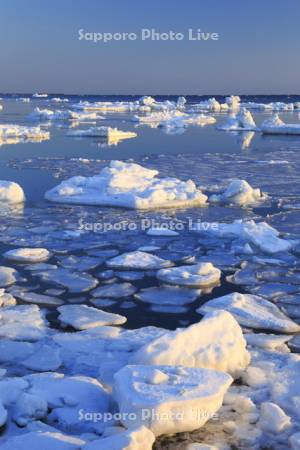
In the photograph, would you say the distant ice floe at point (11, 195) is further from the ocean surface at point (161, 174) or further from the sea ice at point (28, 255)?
the sea ice at point (28, 255)

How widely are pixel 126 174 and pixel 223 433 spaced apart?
7.44 metres

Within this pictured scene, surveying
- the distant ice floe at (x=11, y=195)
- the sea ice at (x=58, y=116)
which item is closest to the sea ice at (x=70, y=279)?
the distant ice floe at (x=11, y=195)

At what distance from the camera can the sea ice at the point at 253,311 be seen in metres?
4.35

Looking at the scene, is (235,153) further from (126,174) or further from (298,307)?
(298,307)

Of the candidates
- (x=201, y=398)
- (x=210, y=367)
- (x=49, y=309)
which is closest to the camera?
(x=201, y=398)

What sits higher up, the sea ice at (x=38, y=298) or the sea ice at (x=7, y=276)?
the sea ice at (x=7, y=276)

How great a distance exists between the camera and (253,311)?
458 centimetres

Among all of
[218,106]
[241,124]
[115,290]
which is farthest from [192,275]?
[218,106]

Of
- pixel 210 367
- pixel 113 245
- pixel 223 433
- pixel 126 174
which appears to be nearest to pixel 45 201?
pixel 126 174

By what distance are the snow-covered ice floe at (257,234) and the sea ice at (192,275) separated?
1087 millimetres

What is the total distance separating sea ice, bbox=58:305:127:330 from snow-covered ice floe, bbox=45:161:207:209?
418 cm

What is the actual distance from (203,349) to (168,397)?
2.26ft

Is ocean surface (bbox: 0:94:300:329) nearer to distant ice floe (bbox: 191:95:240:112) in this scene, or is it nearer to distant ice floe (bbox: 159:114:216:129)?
distant ice floe (bbox: 159:114:216:129)

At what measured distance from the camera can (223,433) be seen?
113 inches
